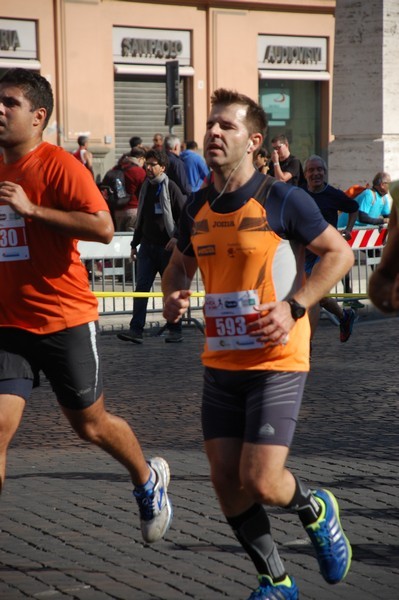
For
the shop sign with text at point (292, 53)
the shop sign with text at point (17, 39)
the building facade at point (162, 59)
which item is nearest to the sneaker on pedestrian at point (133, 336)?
the building facade at point (162, 59)

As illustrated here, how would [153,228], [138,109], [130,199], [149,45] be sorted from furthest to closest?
[138,109] < [149,45] < [130,199] < [153,228]

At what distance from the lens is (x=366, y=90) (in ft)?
73.7

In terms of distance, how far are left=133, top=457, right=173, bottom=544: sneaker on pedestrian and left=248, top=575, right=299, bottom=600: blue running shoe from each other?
36.5 inches

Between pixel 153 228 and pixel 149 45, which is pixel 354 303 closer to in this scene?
pixel 153 228

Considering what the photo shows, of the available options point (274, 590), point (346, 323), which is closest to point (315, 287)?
point (274, 590)

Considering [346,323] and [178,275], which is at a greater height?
[178,275]

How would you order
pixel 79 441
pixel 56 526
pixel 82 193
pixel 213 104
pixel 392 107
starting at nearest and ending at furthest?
pixel 213 104, pixel 82 193, pixel 56 526, pixel 79 441, pixel 392 107

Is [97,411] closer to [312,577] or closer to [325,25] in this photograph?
[312,577]

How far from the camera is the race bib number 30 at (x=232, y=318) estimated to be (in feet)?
15.6

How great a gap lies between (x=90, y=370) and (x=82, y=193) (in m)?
0.69

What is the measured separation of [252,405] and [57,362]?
39.5 inches

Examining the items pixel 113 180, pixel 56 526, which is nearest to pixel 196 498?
pixel 56 526

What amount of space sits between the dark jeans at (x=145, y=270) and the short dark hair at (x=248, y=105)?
28.8 ft

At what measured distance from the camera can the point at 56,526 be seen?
6105mm
